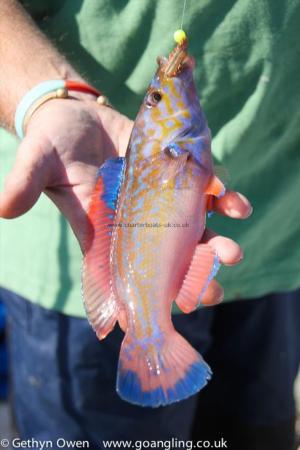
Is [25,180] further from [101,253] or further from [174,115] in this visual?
[174,115]

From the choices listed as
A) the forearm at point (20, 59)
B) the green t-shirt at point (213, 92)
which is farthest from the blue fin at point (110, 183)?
the green t-shirt at point (213, 92)

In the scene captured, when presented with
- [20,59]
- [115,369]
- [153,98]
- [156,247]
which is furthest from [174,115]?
[115,369]

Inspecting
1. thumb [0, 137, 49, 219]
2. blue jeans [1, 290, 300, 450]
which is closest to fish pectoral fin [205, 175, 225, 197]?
thumb [0, 137, 49, 219]

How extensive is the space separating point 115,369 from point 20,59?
39.8 inches

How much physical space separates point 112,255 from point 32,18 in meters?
0.76

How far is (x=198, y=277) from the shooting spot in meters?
1.40

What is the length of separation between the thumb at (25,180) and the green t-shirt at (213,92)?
0.52 m

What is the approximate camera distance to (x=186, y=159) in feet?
4.65

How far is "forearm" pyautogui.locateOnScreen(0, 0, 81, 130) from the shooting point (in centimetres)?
168

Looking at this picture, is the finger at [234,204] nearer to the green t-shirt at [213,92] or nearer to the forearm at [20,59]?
the green t-shirt at [213,92]

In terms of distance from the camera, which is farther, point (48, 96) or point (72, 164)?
point (48, 96)

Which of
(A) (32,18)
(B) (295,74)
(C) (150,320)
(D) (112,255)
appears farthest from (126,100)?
(C) (150,320)

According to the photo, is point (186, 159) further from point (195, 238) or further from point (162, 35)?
point (162, 35)

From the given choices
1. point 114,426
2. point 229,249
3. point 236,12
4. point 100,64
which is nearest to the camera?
point 229,249
